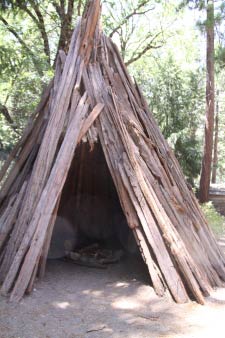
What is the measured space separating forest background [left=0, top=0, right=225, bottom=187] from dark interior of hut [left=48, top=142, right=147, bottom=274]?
7.00 ft

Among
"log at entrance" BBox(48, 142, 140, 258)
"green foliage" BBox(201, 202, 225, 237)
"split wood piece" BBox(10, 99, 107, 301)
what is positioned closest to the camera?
"split wood piece" BBox(10, 99, 107, 301)

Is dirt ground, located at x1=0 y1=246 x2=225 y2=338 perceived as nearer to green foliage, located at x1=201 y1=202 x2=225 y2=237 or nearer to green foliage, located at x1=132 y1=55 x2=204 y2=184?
green foliage, located at x1=201 y1=202 x2=225 y2=237

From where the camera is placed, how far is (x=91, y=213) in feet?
30.5

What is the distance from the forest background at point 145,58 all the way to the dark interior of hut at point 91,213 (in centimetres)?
213

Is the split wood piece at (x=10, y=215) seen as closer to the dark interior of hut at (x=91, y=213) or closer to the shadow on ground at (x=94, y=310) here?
the shadow on ground at (x=94, y=310)

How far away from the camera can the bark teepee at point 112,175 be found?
5.34 metres

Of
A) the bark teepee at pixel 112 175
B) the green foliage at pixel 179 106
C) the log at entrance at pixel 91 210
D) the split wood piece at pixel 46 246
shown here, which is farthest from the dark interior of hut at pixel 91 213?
the green foliage at pixel 179 106

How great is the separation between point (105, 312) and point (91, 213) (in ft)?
14.6

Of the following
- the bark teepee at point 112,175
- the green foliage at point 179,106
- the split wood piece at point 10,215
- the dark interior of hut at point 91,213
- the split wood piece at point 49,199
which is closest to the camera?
A: the split wood piece at point 49,199

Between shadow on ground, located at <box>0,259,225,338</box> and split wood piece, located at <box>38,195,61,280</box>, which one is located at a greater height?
split wood piece, located at <box>38,195,61,280</box>

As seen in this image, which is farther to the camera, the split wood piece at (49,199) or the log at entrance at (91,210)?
the log at entrance at (91,210)

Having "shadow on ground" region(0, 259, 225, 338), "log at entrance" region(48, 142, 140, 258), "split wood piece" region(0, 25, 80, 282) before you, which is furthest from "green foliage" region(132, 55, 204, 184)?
"shadow on ground" region(0, 259, 225, 338)

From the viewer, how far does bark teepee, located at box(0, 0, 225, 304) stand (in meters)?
5.34

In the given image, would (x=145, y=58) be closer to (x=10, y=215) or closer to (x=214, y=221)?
(x=214, y=221)
